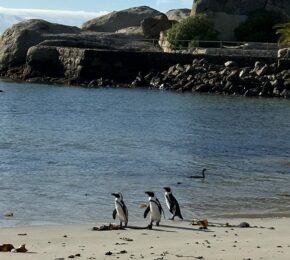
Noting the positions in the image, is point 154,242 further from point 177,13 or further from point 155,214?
point 177,13

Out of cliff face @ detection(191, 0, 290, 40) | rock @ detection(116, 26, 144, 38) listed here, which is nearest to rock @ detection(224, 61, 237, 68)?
cliff face @ detection(191, 0, 290, 40)

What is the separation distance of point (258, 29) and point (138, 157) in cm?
5388

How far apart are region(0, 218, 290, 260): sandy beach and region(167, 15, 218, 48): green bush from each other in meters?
62.9

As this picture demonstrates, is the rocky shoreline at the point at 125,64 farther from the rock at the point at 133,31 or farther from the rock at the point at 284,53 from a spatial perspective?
the rock at the point at 284,53

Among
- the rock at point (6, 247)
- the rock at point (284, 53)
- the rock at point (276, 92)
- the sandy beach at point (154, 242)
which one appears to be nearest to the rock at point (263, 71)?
the rock at point (276, 92)

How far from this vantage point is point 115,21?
100 m

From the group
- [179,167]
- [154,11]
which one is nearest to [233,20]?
[154,11]

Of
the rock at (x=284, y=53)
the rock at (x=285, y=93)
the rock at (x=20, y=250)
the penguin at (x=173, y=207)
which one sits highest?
the rock at (x=284, y=53)

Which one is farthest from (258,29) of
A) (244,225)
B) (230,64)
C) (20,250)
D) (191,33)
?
(20,250)

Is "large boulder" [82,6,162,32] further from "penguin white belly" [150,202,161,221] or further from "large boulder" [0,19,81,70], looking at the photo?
"penguin white belly" [150,202,161,221]

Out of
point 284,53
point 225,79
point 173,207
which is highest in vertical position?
point 284,53

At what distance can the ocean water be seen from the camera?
808 inches

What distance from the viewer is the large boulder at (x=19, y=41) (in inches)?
3287

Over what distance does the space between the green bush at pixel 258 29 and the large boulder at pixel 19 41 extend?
18.8 metres
